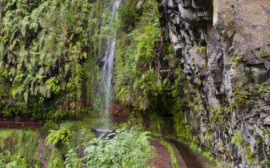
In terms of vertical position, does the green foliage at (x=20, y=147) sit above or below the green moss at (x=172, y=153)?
below

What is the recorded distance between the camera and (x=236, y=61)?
4043mm

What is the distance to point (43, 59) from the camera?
13.4 m

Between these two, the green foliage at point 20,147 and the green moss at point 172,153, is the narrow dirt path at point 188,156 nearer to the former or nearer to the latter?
the green moss at point 172,153

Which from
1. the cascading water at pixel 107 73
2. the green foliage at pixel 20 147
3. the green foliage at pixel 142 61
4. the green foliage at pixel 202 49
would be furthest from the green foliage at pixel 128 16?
the green foliage at pixel 20 147

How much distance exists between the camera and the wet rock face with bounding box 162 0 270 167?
369 centimetres

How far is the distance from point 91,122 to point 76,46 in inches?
199

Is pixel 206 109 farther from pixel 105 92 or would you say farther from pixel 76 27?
pixel 76 27

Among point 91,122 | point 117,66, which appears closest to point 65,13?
point 117,66

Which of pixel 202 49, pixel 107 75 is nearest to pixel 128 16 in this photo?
pixel 107 75

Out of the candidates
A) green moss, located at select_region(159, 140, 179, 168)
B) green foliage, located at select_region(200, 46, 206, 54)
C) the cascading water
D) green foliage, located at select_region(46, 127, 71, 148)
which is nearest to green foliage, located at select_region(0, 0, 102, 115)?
the cascading water

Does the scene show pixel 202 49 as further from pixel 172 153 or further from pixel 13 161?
pixel 13 161

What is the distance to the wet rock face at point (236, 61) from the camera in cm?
369

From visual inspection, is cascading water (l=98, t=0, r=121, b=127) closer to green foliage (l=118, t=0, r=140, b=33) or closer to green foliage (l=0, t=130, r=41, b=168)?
green foliage (l=118, t=0, r=140, b=33)

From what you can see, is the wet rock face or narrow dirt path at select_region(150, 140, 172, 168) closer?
the wet rock face
